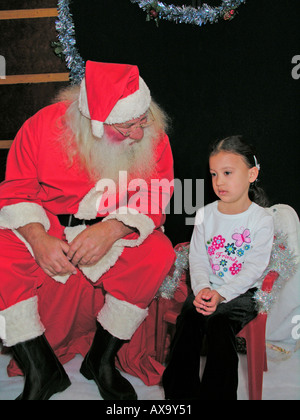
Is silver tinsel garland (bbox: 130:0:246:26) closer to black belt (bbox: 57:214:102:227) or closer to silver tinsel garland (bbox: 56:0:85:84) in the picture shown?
silver tinsel garland (bbox: 56:0:85:84)

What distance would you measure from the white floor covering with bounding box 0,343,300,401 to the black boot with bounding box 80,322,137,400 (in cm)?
8

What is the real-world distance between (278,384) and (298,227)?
0.74 meters

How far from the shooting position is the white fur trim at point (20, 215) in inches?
70.4

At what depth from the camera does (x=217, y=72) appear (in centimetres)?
239

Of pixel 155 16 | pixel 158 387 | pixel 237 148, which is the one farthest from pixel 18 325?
pixel 155 16

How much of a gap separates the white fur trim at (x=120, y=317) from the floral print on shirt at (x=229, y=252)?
0.36 meters

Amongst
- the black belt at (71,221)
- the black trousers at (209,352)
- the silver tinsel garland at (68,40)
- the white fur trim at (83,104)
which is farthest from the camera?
the silver tinsel garland at (68,40)

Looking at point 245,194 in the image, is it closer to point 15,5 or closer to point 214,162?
point 214,162

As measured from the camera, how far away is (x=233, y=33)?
2.35 m

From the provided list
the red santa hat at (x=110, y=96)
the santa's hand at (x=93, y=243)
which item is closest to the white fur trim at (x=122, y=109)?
the red santa hat at (x=110, y=96)

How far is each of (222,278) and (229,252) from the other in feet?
0.36

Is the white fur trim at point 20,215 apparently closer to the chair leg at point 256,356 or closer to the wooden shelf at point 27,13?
the chair leg at point 256,356

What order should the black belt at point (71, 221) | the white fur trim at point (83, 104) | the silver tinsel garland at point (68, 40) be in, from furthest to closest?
the silver tinsel garland at point (68, 40) < the black belt at point (71, 221) < the white fur trim at point (83, 104)
